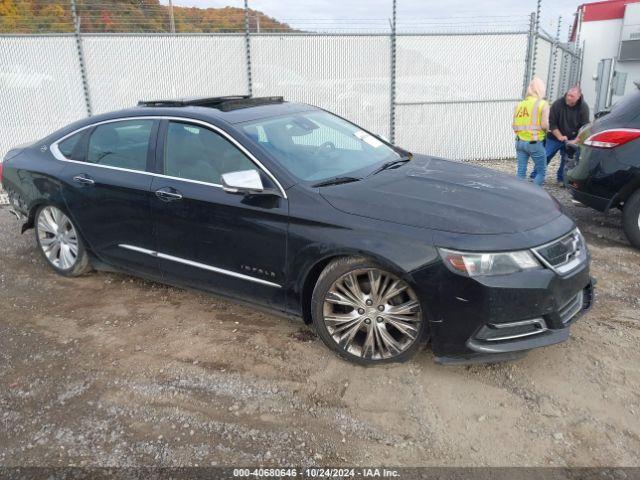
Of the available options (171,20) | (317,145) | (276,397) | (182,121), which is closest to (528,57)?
(171,20)

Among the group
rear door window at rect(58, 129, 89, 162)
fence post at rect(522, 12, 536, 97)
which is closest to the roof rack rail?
rear door window at rect(58, 129, 89, 162)

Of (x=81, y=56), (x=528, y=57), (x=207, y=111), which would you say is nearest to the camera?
(x=207, y=111)

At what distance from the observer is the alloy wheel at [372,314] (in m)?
3.18

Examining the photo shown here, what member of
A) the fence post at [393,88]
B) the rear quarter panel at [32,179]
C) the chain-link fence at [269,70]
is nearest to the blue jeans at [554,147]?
the chain-link fence at [269,70]

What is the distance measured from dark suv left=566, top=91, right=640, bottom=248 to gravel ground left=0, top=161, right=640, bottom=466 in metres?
1.50

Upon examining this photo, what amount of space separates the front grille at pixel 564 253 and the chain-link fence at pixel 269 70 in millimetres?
6939

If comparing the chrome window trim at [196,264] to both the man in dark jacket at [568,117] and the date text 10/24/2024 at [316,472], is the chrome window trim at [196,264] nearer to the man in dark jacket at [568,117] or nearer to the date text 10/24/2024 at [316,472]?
the date text 10/24/2024 at [316,472]

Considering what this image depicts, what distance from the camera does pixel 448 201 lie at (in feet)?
10.8

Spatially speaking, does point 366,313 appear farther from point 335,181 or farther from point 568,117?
point 568,117

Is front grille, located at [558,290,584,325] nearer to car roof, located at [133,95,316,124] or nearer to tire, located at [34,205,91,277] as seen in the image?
car roof, located at [133,95,316,124]

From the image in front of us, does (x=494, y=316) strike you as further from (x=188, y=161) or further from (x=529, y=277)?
(x=188, y=161)

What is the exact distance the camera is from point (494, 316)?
2.96 meters

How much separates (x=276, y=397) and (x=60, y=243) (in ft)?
9.46

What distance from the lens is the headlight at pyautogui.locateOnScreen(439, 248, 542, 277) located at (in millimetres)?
2932
